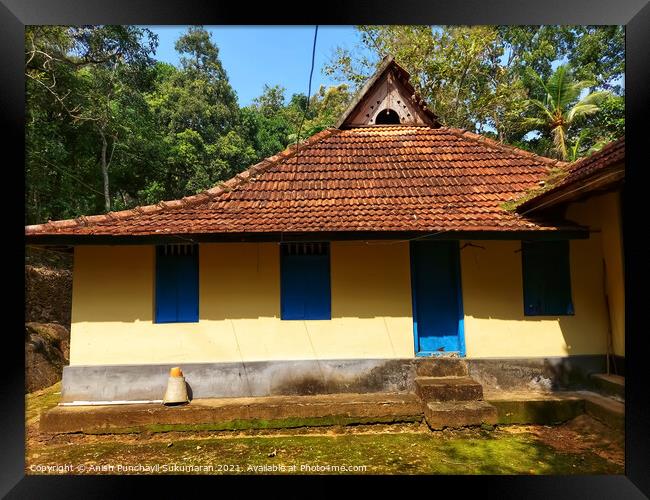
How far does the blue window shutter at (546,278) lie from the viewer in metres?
5.77

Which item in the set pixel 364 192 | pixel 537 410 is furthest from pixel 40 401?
pixel 537 410

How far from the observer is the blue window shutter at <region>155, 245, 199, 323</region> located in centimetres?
567

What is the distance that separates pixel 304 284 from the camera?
5.75m

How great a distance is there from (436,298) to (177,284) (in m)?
3.96

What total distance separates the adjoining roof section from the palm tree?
10.1 meters

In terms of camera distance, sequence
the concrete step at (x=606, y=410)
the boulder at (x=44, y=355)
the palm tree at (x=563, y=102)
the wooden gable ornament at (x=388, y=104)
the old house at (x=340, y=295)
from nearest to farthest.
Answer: the concrete step at (x=606, y=410), the old house at (x=340, y=295), the boulder at (x=44, y=355), the wooden gable ornament at (x=388, y=104), the palm tree at (x=563, y=102)

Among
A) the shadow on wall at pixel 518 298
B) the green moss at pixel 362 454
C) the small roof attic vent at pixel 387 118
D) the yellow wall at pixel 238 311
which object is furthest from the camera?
the small roof attic vent at pixel 387 118

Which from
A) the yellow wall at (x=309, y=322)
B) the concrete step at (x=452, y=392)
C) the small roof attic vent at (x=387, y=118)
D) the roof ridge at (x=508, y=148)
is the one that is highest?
the small roof attic vent at (x=387, y=118)

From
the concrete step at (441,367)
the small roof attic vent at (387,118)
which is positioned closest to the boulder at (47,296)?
the small roof attic vent at (387,118)

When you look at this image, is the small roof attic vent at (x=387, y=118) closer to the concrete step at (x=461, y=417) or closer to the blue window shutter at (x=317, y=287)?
the blue window shutter at (x=317, y=287)

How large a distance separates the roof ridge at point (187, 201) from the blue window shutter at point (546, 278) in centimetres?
434
